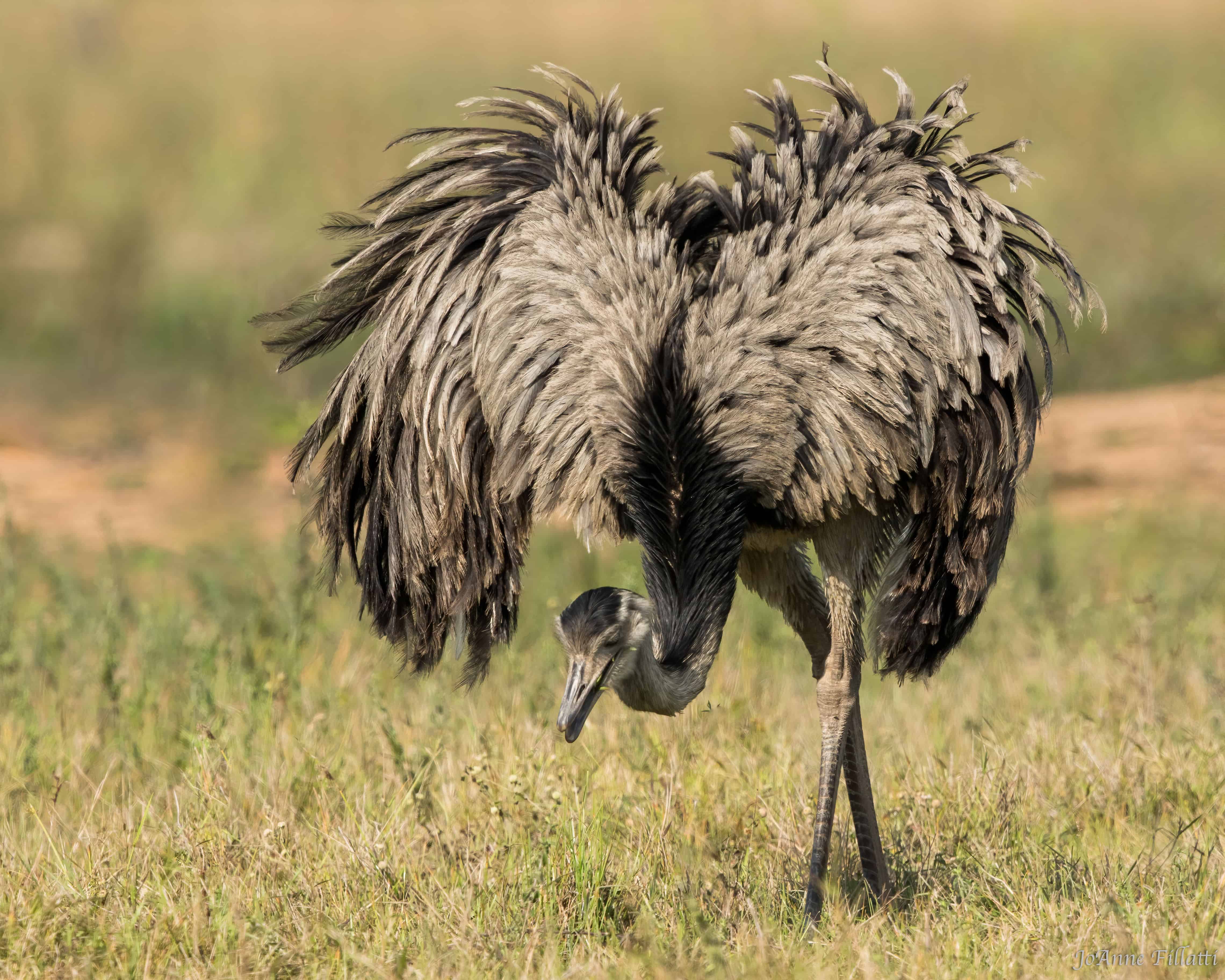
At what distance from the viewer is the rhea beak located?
3.64 m

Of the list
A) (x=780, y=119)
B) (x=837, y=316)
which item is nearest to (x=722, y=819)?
(x=837, y=316)

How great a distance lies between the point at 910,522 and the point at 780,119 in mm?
1200

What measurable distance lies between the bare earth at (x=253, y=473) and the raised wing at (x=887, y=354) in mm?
5349

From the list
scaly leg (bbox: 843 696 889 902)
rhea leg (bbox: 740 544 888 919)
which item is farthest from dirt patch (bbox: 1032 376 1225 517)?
scaly leg (bbox: 843 696 889 902)

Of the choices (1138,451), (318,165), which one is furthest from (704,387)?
(318,165)

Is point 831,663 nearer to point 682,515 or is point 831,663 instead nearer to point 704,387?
point 682,515

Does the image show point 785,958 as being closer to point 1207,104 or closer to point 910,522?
point 910,522

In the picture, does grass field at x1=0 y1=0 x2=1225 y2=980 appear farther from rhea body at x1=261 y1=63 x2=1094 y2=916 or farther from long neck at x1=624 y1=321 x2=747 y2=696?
long neck at x1=624 y1=321 x2=747 y2=696

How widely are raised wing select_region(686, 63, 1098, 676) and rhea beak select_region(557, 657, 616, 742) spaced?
642 millimetres

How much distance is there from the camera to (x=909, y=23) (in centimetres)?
1759

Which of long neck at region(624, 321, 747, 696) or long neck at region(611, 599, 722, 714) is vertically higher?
long neck at region(624, 321, 747, 696)
